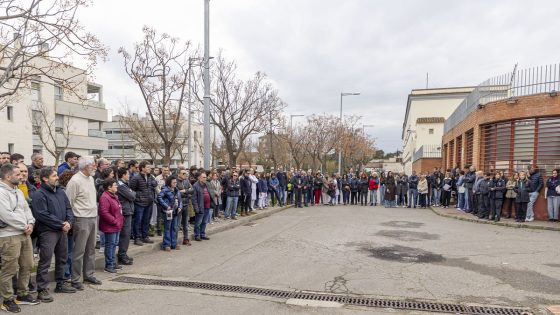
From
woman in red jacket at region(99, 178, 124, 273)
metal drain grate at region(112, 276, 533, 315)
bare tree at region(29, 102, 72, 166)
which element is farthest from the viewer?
bare tree at region(29, 102, 72, 166)

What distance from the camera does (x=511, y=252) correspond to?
9.05m

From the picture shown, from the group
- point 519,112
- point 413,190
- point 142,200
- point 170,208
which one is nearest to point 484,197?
point 519,112

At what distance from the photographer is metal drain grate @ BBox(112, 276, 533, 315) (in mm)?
5383

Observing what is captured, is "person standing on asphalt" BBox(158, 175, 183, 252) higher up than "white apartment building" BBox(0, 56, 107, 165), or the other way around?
"white apartment building" BBox(0, 56, 107, 165)

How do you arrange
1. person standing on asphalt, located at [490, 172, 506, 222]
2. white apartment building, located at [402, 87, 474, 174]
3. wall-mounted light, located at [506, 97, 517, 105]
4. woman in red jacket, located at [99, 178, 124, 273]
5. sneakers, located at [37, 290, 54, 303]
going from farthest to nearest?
white apartment building, located at [402, 87, 474, 174] < wall-mounted light, located at [506, 97, 517, 105] < person standing on asphalt, located at [490, 172, 506, 222] < woman in red jacket, located at [99, 178, 124, 273] < sneakers, located at [37, 290, 54, 303]

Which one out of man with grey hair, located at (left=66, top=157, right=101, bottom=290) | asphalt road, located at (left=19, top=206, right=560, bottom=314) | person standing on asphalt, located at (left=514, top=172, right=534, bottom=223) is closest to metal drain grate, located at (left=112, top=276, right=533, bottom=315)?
asphalt road, located at (left=19, top=206, right=560, bottom=314)

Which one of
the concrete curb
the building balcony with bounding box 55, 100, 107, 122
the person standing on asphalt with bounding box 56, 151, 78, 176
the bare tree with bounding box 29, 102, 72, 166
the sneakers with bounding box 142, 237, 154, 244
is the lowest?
the concrete curb

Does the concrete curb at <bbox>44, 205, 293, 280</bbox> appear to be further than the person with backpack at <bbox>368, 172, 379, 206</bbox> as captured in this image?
No

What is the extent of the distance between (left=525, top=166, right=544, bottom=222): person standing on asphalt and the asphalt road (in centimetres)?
193

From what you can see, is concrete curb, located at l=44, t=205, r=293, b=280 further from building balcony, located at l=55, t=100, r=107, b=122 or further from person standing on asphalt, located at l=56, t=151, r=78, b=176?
building balcony, located at l=55, t=100, r=107, b=122

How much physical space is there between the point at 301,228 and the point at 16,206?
8608 mm

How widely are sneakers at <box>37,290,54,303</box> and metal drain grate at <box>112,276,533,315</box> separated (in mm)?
1214

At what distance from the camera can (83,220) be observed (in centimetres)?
637

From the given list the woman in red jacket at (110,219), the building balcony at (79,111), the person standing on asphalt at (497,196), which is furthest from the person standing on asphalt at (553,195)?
the building balcony at (79,111)
